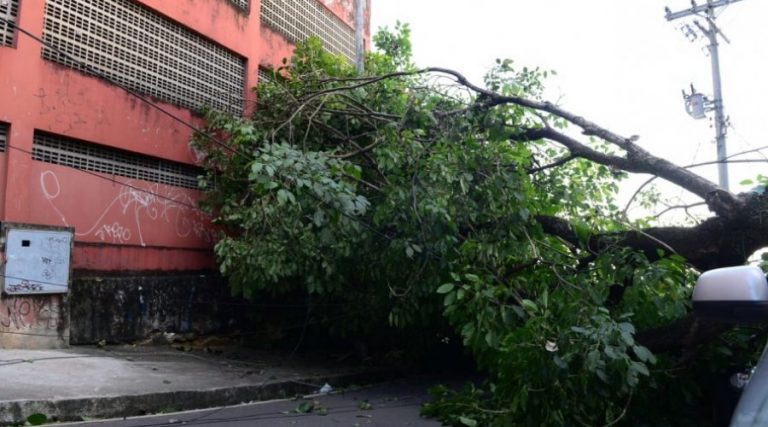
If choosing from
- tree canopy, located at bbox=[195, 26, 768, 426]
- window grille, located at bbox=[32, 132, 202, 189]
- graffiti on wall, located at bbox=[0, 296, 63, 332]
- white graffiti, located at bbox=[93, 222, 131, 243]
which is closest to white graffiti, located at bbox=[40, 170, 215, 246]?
white graffiti, located at bbox=[93, 222, 131, 243]

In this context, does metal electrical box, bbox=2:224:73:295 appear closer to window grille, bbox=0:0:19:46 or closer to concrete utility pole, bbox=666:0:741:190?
window grille, bbox=0:0:19:46

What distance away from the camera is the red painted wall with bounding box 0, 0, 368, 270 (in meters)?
8.55

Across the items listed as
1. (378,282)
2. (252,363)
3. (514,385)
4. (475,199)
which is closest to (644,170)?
(475,199)

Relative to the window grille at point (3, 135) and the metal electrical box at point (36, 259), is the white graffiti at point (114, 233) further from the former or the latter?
the window grille at point (3, 135)

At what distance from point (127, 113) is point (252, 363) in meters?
4.26

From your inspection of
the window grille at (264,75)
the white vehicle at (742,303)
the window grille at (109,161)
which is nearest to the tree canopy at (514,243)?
the white vehicle at (742,303)

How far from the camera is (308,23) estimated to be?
48.2 ft

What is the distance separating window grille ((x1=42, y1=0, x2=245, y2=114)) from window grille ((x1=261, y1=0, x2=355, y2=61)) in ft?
4.86

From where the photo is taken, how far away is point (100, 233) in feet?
32.0

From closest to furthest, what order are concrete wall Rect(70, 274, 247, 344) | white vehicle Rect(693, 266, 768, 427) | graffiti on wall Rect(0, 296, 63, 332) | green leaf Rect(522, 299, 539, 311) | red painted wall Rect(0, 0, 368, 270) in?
white vehicle Rect(693, 266, 768, 427), green leaf Rect(522, 299, 539, 311), graffiti on wall Rect(0, 296, 63, 332), red painted wall Rect(0, 0, 368, 270), concrete wall Rect(70, 274, 247, 344)

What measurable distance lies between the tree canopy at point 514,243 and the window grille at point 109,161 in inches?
117

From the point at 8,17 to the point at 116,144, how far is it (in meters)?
2.24

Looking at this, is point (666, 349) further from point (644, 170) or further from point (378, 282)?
point (378, 282)

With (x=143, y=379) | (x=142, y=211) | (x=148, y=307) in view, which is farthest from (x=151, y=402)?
(x=142, y=211)
